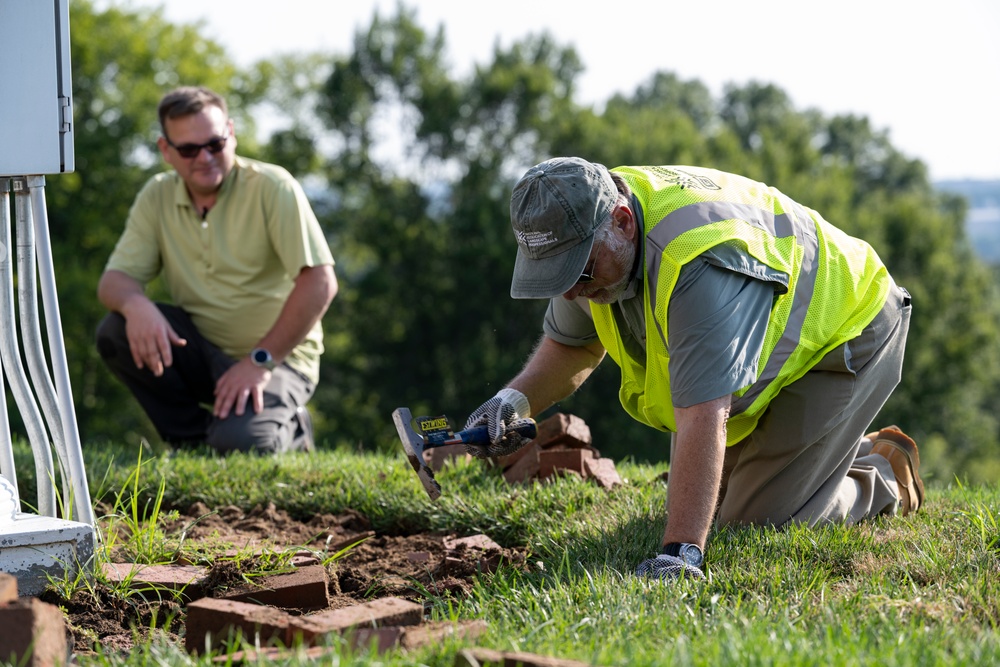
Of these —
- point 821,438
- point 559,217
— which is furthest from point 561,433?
point 559,217

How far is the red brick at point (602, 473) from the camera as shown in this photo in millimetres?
4324

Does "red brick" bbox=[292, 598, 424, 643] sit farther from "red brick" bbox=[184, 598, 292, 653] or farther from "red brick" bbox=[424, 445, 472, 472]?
"red brick" bbox=[424, 445, 472, 472]

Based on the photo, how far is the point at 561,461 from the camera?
445 cm

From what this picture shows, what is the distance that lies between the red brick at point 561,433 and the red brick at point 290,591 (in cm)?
184

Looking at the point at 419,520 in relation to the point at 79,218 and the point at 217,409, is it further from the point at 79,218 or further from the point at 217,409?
the point at 79,218

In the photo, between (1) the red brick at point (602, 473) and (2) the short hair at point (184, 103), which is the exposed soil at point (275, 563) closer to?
(1) the red brick at point (602, 473)

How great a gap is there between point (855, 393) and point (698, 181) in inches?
38.3

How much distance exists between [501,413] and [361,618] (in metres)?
1.30

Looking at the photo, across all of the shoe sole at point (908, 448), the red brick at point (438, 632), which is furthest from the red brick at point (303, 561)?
the shoe sole at point (908, 448)

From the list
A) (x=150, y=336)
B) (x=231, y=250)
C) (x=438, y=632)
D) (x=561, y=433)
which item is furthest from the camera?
(x=231, y=250)

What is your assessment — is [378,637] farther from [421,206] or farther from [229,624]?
[421,206]

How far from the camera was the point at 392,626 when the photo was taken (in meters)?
2.45

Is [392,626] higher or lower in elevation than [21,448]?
higher

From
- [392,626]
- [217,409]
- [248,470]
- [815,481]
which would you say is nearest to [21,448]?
[217,409]
